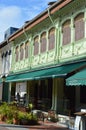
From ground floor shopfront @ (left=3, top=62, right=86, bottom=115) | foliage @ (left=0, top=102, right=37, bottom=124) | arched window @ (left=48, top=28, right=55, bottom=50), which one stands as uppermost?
arched window @ (left=48, top=28, right=55, bottom=50)

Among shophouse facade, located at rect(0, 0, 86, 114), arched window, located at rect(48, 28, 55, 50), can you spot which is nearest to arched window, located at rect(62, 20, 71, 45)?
shophouse facade, located at rect(0, 0, 86, 114)

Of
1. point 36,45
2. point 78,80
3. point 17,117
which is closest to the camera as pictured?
point 78,80

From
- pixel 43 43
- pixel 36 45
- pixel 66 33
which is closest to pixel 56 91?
pixel 66 33

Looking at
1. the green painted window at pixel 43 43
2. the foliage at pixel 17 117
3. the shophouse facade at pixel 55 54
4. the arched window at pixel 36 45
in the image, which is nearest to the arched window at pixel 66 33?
the shophouse facade at pixel 55 54

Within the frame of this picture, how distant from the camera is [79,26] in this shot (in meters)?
19.9

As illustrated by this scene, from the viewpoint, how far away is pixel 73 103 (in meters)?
21.4

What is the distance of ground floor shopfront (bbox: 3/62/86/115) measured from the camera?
1933cm

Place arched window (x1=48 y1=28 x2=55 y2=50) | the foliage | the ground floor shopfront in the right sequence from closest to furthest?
the foliage
the ground floor shopfront
arched window (x1=48 y1=28 x2=55 y2=50)

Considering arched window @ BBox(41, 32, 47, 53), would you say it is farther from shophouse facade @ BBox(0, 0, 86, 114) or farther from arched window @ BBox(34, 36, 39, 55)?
arched window @ BBox(34, 36, 39, 55)

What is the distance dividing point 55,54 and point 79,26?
3415mm

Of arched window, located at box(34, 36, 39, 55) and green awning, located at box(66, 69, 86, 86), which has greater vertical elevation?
arched window, located at box(34, 36, 39, 55)

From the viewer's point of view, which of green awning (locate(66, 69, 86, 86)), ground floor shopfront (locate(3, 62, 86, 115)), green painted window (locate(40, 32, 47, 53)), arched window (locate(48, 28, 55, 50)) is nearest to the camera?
green awning (locate(66, 69, 86, 86))

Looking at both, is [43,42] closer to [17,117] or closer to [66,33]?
[66,33]

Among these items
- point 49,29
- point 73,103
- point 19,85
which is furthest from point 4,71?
point 73,103
